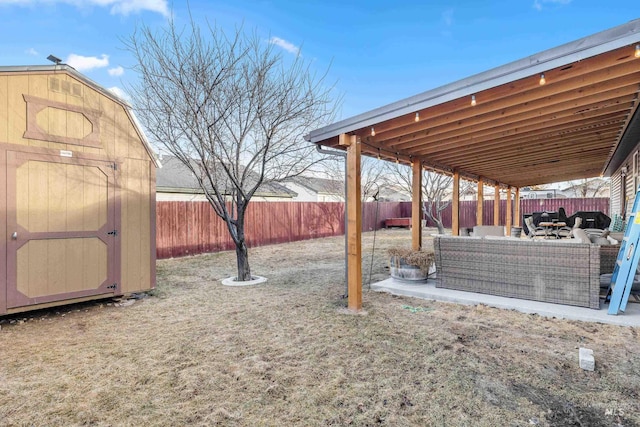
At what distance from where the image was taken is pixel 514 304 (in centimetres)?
381

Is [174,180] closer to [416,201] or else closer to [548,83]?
[416,201]

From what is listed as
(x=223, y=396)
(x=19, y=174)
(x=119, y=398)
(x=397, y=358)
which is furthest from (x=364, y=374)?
(x=19, y=174)

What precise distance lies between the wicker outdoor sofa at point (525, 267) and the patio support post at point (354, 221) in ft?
4.58

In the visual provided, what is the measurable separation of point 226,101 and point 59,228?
9.92 ft

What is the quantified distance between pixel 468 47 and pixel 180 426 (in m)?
10.8

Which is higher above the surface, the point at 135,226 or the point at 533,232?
the point at 135,226

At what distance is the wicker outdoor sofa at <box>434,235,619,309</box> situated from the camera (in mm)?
3566

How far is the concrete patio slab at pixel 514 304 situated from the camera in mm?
3303

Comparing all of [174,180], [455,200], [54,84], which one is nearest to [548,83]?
[455,200]

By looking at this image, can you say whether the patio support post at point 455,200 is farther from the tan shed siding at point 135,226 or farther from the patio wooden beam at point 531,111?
the tan shed siding at point 135,226

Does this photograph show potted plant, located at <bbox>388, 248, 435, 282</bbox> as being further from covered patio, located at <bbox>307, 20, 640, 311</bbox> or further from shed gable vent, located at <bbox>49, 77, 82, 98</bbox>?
shed gable vent, located at <bbox>49, 77, 82, 98</bbox>

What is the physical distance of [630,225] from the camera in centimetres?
347

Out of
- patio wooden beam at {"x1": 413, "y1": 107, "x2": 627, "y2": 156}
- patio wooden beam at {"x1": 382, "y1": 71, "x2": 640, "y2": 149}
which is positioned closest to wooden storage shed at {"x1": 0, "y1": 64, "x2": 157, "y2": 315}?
patio wooden beam at {"x1": 382, "y1": 71, "x2": 640, "y2": 149}

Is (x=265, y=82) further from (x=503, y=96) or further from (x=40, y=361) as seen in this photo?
(x=40, y=361)
